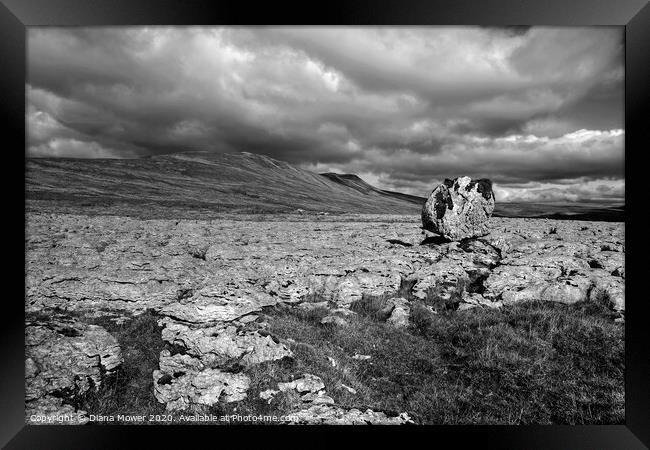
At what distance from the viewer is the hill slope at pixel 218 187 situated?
115ft

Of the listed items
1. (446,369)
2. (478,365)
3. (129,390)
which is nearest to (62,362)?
(129,390)

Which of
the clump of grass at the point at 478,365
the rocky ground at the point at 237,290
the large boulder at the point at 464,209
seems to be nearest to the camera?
the clump of grass at the point at 478,365

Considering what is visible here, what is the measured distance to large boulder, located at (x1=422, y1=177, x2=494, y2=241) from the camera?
1095cm

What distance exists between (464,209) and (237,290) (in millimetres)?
9114

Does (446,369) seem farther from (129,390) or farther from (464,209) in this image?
(464,209)

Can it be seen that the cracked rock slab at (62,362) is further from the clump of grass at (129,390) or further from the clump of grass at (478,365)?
the clump of grass at (478,365)

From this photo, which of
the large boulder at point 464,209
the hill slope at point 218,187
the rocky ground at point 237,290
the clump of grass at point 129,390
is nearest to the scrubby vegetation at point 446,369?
the clump of grass at point 129,390

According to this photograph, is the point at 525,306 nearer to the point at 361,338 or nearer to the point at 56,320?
the point at 361,338

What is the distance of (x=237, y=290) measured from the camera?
7355 millimetres

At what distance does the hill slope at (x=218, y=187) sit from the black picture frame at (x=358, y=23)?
24.7m

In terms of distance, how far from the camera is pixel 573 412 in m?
4.66

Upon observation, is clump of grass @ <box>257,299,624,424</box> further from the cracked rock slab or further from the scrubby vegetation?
the cracked rock slab
